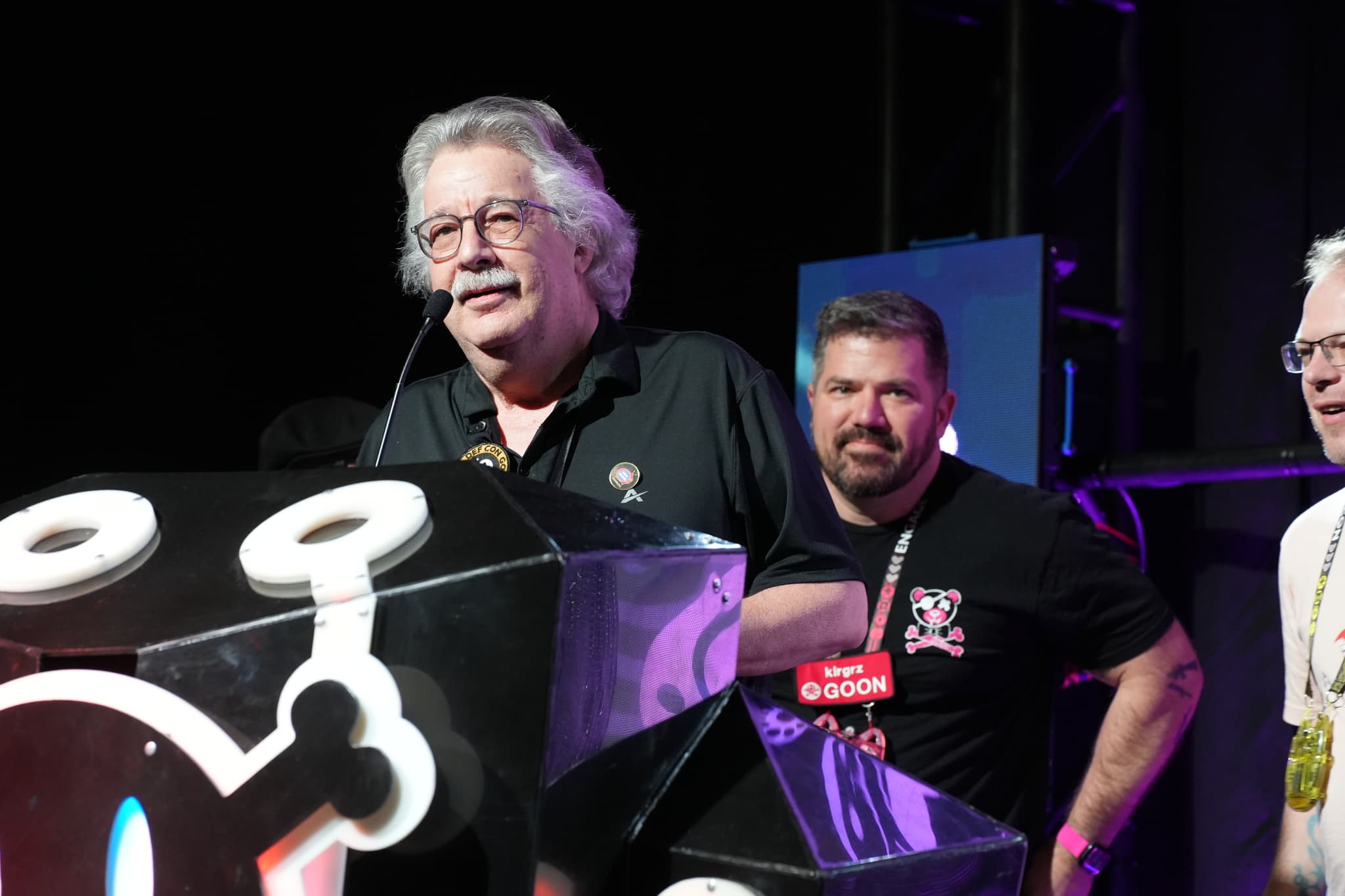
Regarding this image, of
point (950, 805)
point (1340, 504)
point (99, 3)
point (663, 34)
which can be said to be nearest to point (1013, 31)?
point (663, 34)

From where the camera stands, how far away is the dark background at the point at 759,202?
10.4 ft

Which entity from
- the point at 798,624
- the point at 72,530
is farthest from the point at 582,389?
the point at 72,530

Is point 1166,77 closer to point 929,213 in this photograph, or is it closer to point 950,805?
point 929,213

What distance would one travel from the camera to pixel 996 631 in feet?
8.54

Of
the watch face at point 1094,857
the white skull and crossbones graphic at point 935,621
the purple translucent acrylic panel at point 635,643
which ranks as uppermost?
the purple translucent acrylic panel at point 635,643

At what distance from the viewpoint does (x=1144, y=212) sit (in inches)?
155

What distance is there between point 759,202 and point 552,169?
8.69 ft

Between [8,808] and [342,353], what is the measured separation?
2.87 metres

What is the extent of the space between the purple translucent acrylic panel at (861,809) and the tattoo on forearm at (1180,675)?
1909mm

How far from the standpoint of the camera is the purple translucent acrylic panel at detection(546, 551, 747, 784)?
2.51ft

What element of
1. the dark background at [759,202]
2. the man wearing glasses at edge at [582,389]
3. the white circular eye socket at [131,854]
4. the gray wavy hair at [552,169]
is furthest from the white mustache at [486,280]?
the dark background at [759,202]

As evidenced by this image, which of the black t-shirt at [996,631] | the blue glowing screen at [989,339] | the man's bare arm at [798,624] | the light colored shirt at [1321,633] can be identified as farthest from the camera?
the blue glowing screen at [989,339]

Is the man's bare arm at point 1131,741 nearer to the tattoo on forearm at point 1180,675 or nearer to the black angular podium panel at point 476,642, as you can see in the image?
the tattoo on forearm at point 1180,675

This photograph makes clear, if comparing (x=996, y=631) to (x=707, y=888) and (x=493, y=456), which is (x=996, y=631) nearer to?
(x=493, y=456)
